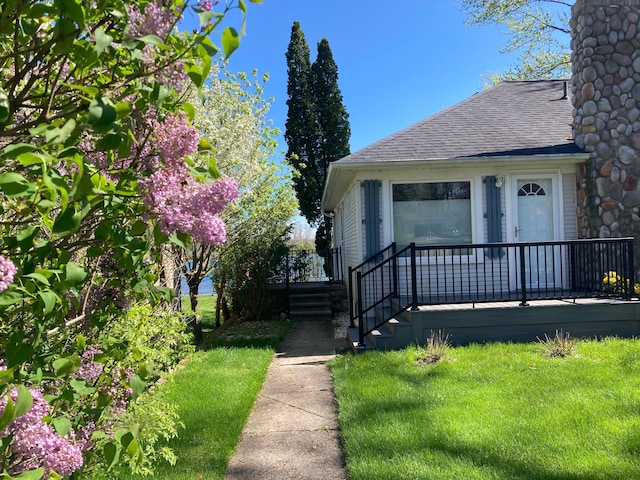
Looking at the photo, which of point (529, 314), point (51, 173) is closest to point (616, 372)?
point (529, 314)

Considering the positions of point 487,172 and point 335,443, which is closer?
point 335,443

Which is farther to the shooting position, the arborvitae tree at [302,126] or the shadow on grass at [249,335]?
the arborvitae tree at [302,126]

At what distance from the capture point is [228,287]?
34.3 feet

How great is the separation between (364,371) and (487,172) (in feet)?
14.8

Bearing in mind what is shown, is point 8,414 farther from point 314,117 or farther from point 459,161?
point 314,117

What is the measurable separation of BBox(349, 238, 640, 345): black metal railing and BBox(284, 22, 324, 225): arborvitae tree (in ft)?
37.4

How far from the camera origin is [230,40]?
1.07 meters

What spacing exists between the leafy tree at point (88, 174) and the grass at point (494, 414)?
7.67 feet

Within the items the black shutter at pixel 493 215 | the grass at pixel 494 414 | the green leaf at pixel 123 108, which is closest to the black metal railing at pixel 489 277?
the black shutter at pixel 493 215

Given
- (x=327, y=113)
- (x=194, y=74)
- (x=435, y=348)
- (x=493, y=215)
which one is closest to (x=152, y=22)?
(x=194, y=74)

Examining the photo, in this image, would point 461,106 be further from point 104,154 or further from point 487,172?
point 104,154

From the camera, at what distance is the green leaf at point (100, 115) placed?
0.94 meters

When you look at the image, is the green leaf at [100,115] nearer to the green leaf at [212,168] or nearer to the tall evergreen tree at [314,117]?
the green leaf at [212,168]

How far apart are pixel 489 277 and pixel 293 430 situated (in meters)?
5.38
